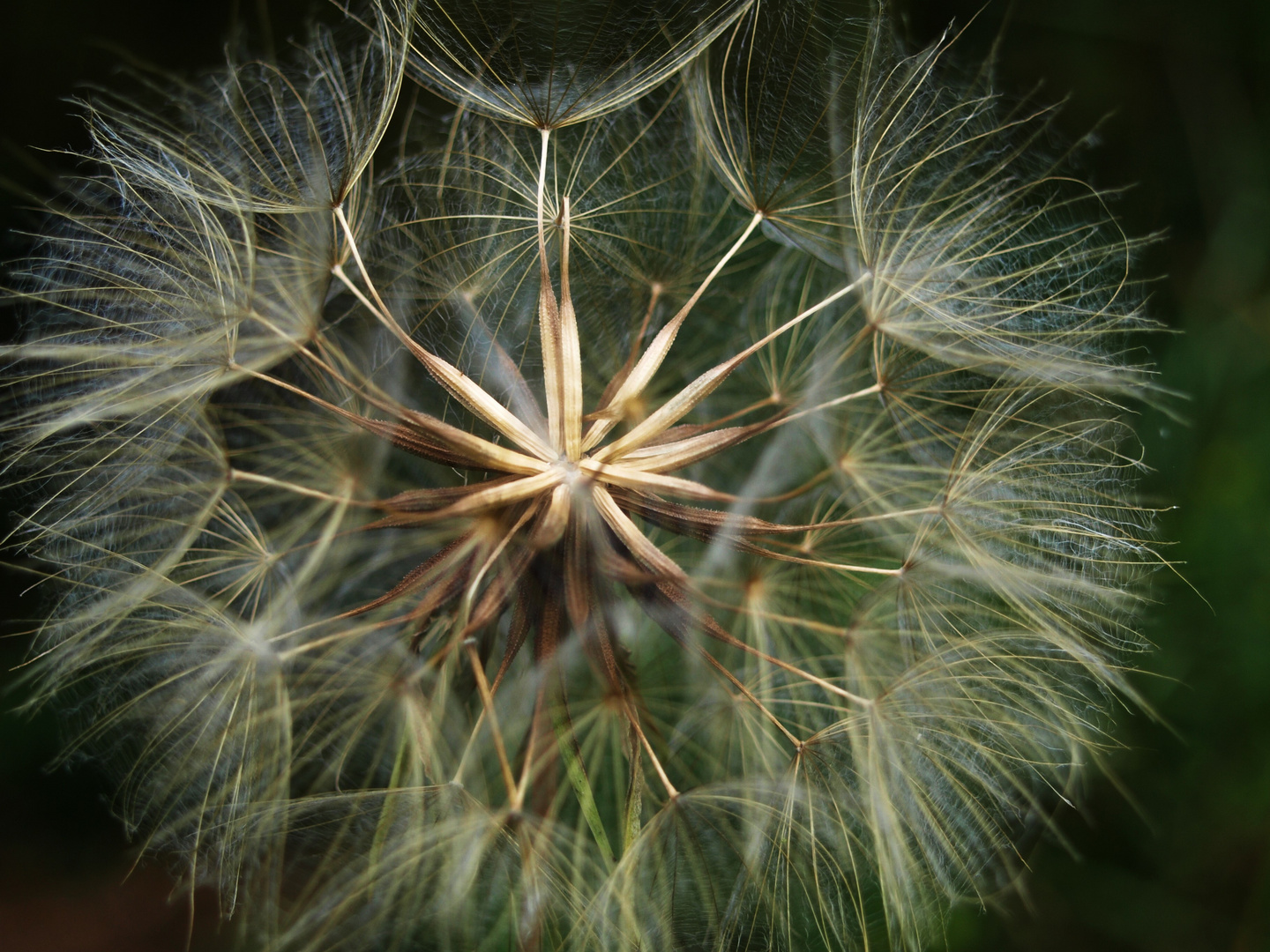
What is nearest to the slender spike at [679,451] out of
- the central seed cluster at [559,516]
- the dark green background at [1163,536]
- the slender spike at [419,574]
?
the central seed cluster at [559,516]

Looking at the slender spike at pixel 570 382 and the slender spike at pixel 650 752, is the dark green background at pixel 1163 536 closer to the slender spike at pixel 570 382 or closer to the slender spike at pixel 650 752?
the slender spike at pixel 650 752

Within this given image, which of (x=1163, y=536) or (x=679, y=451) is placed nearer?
(x=679, y=451)

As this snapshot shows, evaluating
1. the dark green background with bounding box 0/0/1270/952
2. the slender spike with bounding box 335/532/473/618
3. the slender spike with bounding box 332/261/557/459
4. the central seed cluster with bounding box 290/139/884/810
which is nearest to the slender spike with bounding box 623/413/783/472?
the central seed cluster with bounding box 290/139/884/810

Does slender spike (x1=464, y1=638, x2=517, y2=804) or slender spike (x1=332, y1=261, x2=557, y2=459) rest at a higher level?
slender spike (x1=332, y1=261, x2=557, y2=459)

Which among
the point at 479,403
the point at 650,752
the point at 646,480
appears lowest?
the point at 650,752

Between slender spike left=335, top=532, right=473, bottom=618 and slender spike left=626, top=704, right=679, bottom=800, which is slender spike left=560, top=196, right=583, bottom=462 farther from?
slender spike left=626, top=704, right=679, bottom=800

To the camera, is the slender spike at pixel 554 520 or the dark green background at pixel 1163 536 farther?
the dark green background at pixel 1163 536

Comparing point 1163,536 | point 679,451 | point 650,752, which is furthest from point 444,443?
point 1163,536

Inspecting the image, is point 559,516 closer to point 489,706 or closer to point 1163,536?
point 489,706

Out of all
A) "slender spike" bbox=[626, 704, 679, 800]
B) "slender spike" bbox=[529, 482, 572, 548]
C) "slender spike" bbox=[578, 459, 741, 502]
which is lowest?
"slender spike" bbox=[626, 704, 679, 800]
